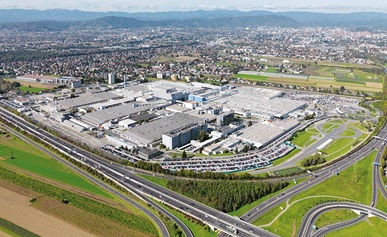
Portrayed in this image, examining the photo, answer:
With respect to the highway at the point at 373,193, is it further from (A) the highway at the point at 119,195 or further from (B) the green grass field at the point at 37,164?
(B) the green grass field at the point at 37,164

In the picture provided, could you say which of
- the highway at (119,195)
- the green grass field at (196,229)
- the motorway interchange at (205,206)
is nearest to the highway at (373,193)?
the motorway interchange at (205,206)

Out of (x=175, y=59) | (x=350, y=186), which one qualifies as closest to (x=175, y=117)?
(x=350, y=186)

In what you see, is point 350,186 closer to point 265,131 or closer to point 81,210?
point 265,131

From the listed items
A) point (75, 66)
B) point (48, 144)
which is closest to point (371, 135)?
point (48, 144)

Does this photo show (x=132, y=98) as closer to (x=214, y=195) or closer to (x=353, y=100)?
(x=214, y=195)

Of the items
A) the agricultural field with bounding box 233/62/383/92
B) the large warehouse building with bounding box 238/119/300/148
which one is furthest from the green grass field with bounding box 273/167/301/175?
the agricultural field with bounding box 233/62/383/92
